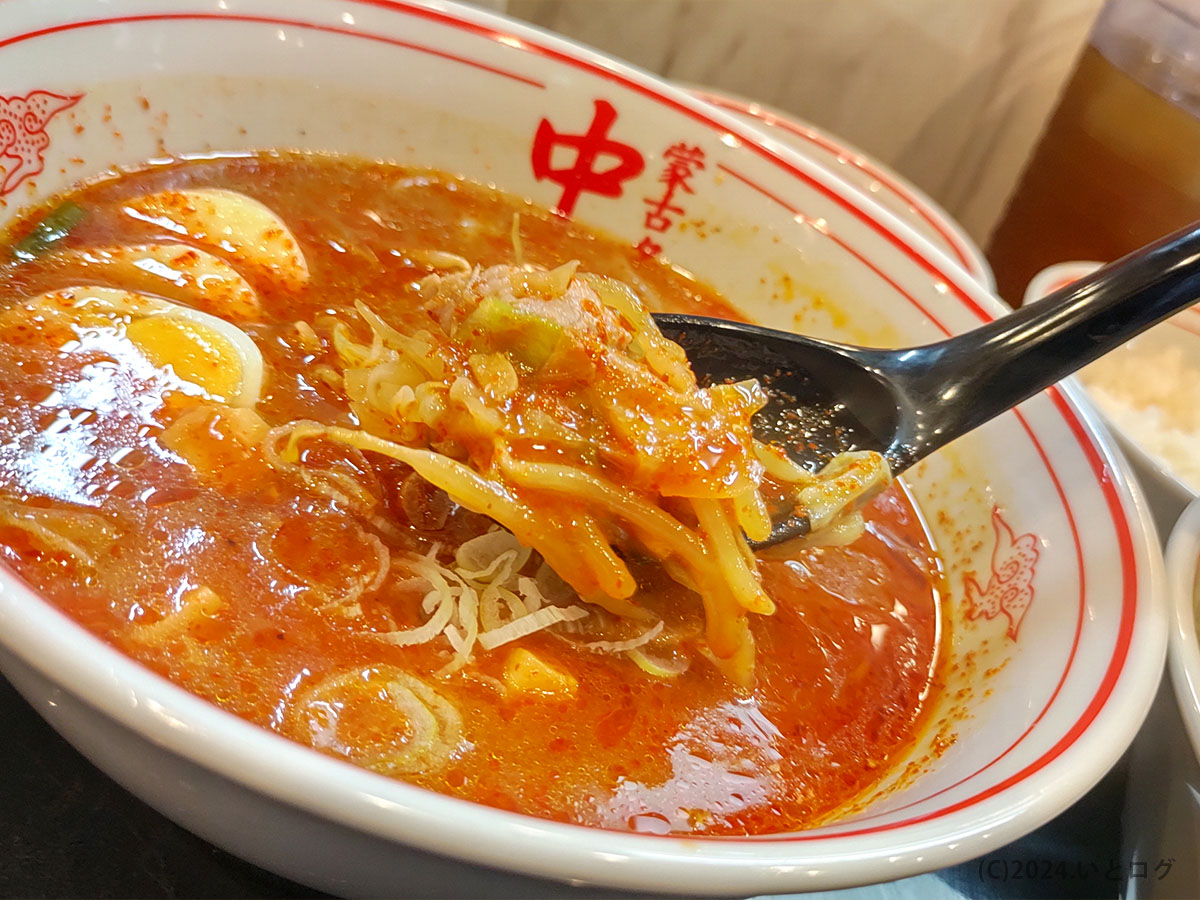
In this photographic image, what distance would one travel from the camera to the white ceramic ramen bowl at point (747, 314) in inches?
24.3

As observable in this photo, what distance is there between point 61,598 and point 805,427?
2.93ft

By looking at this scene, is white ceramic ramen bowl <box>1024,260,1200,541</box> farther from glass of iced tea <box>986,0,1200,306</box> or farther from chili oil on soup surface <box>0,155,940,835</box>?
chili oil on soup surface <box>0,155,940,835</box>

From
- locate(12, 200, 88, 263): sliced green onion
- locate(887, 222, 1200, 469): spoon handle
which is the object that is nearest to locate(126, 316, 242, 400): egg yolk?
locate(12, 200, 88, 263): sliced green onion

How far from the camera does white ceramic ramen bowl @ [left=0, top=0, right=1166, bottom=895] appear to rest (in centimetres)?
62

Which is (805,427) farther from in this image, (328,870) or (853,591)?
(328,870)

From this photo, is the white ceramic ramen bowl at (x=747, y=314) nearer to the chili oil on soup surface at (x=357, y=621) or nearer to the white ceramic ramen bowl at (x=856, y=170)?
the chili oil on soup surface at (x=357, y=621)

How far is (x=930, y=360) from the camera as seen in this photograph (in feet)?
4.17

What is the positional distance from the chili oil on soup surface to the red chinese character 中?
53 centimetres

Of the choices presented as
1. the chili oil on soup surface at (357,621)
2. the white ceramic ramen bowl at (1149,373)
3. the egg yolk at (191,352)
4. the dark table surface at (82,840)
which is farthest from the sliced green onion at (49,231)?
the white ceramic ramen bowl at (1149,373)

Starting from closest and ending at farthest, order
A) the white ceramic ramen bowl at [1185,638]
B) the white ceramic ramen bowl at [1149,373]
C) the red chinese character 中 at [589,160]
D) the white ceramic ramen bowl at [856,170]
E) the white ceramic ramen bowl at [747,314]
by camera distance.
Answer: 1. the white ceramic ramen bowl at [747,314]
2. the white ceramic ramen bowl at [1185,638]
3. the red chinese character 中 at [589,160]
4. the white ceramic ramen bowl at [1149,373]
5. the white ceramic ramen bowl at [856,170]

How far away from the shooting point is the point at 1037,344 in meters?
1.22

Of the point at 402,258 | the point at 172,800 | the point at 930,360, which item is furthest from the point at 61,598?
the point at 930,360

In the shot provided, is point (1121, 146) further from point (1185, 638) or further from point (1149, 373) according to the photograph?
point (1185, 638)

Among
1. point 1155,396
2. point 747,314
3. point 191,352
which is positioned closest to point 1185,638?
point 747,314
